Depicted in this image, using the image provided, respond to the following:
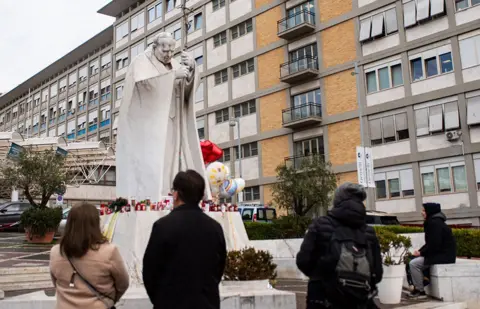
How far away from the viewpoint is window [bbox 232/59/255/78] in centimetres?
3734

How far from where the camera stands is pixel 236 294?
598 centimetres

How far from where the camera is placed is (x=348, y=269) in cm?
383

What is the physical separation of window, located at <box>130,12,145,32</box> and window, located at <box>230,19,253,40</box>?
1310 cm

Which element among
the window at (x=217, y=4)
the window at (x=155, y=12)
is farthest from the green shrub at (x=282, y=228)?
the window at (x=155, y=12)

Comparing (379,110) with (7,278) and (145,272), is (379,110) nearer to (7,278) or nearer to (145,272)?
(7,278)

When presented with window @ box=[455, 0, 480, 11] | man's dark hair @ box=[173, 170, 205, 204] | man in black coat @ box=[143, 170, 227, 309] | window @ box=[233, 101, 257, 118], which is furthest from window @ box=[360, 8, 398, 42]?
man in black coat @ box=[143, 170, 227, 309]

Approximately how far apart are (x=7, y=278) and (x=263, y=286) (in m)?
6.27

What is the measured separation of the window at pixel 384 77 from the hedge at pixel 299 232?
13728 mm

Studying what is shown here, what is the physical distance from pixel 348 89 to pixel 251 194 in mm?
10150

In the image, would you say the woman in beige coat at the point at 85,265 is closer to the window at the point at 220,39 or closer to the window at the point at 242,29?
the window at the point at 242,29

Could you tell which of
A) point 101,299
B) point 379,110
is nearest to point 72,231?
point 101,299

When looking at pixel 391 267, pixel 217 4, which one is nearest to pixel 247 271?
pixel 391 267

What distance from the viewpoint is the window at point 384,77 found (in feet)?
94.7

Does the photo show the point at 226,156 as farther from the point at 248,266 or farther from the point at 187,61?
the point at 248,266
